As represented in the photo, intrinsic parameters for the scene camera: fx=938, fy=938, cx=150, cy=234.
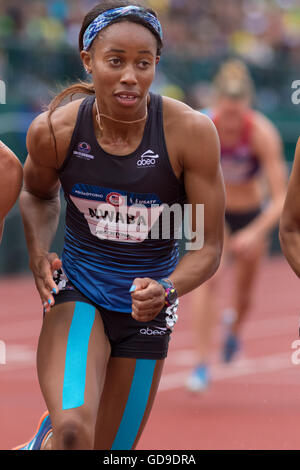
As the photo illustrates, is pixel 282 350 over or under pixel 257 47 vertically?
under

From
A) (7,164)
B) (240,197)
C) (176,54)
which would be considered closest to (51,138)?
(7,164)

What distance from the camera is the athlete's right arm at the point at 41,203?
4.16 meters

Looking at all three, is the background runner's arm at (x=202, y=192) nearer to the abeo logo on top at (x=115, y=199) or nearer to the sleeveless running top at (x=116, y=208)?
the sleeveless running top at (x=116, y=208)

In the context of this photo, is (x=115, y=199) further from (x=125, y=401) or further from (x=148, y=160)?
(x=125, y=401)

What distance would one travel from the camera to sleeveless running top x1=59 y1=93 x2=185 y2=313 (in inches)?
162

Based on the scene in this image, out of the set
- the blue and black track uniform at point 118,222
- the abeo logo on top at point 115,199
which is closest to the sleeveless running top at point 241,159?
the blue and black track uniform at point 118,222

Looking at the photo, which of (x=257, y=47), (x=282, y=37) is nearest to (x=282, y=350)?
(x=257, y=47)

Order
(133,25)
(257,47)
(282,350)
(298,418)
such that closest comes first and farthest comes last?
(133,25)
(298,418)
(282,350)
(257,47)

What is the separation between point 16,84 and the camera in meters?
13.8

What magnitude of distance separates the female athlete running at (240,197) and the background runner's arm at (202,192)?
337 centimetres

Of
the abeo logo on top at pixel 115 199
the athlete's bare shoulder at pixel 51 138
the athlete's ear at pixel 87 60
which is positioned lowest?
the abeo logo on top at pixel 115 199

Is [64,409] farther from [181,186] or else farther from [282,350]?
[282,350]

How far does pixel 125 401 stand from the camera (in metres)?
4.29

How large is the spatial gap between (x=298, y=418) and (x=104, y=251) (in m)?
3.49
